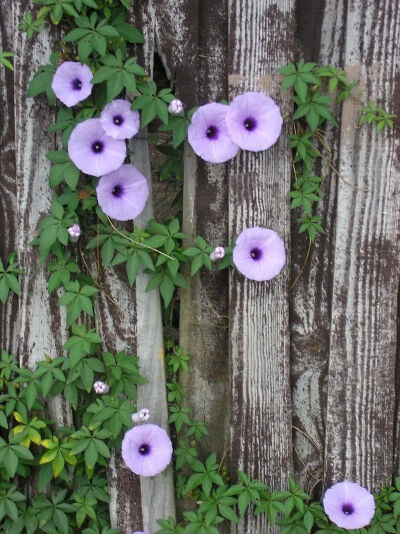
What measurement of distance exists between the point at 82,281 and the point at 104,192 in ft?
0.98

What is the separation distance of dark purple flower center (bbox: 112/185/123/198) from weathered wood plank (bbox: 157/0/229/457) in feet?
0.65

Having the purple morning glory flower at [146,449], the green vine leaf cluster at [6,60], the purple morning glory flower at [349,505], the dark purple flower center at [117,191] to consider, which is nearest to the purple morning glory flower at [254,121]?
the dark purple flower center at [117,191]

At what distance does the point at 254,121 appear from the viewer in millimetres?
1745

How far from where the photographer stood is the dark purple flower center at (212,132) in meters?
1.76

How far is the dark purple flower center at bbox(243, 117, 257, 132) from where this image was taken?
175cm

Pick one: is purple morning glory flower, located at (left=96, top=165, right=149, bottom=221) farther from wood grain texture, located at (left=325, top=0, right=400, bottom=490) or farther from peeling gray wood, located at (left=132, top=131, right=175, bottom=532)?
wood grain texture, located at (left=325, top=0, right=400, bottom=490)

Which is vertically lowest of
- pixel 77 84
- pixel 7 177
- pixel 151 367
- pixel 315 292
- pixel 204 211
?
pixel 151 367

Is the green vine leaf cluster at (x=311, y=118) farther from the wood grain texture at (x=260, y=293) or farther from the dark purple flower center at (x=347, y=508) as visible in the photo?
the dark purple flower center at (x=347, y=508)

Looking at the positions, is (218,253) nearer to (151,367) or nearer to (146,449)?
(151,367)

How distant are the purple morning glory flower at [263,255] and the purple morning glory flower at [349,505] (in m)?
0.71

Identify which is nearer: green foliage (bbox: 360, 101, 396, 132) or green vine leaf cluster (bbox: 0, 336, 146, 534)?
green foliage (bbox: 360, 101, 396, 132)

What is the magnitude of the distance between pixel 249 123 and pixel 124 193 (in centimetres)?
43

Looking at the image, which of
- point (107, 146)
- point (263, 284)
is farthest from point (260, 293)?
point (107, 146)

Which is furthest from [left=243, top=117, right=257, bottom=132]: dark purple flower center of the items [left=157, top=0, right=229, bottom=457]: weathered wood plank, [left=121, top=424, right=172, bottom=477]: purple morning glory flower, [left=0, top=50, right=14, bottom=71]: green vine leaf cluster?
[left=121, top=424, right=172, bottom=477]: purple morning glory flower
